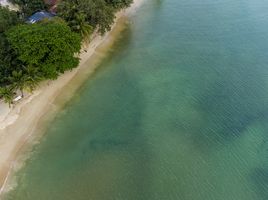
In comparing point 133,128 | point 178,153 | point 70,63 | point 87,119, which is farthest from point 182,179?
point 70,63

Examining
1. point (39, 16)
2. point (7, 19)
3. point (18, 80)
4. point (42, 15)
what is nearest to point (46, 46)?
point (18, 80)

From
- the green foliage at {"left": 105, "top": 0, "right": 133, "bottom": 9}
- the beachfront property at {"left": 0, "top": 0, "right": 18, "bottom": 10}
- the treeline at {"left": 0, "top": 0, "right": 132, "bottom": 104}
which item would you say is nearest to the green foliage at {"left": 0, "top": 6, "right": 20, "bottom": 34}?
the treeline at {"left": 0, "top": 0, "right": 132, "bottom": 104}

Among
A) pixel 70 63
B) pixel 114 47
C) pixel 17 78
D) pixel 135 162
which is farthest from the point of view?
pixel 114 47

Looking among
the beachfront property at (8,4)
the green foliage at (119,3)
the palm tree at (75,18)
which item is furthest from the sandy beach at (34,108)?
the beachfront property at (8,4)

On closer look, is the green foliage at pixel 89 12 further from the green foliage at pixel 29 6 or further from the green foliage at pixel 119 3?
the green foliage at pixel 29 6

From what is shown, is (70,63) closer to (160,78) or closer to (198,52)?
(160,78)

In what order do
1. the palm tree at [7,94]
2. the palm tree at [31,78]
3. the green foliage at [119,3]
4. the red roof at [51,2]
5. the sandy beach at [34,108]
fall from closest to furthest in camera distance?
the sandy beach at [34,108]
the palm tree at [7,94]
the palm tree at [31,78]
the green foliage at [119,3]
the red roof at [51,2]
